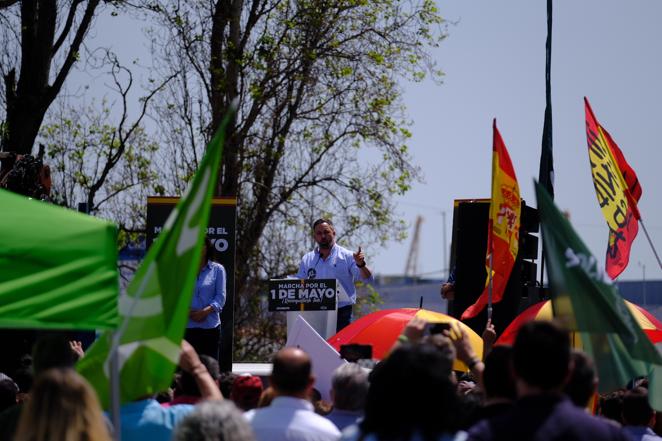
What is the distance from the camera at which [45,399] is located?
454cm

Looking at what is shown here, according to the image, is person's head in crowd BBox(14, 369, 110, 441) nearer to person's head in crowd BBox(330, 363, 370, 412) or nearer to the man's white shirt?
the man's white shirt

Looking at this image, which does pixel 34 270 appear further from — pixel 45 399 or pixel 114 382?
pixel 45 399

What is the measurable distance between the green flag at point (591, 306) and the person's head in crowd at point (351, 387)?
3.32 feet

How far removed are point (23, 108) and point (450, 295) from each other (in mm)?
8492

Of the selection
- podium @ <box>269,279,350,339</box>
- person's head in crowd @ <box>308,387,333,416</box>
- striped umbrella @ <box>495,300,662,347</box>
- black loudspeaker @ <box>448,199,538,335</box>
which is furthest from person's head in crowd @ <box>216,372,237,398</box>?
black loudspeaker @ <box>448,199,538,335</box>

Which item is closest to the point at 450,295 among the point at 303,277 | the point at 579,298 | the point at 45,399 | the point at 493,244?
the point at 303,277

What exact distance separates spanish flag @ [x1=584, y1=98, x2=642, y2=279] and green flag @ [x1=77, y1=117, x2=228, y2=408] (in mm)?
6120

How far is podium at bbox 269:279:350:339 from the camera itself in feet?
40.4

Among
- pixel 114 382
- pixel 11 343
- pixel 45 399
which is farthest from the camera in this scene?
pixel 11 343

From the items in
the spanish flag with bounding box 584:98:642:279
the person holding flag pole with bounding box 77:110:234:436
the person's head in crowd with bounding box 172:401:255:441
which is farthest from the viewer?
the spanish flag with bounding box 584:98:642:279

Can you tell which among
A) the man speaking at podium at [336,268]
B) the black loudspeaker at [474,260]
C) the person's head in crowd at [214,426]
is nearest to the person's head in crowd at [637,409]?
the person's head in crowd at [214,426]

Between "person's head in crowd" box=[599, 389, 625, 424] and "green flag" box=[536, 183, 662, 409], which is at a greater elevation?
"green flag" box=[536, 183, 662, 409]

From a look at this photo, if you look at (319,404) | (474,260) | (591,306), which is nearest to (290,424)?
(591,306)

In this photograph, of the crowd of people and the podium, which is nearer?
the crowd of people
